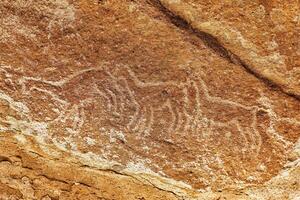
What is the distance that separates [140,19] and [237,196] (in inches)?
26.5

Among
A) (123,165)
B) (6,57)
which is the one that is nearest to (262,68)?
(123,165)

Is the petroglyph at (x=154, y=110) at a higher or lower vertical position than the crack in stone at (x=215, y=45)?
lower

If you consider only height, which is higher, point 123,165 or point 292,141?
point 292,141

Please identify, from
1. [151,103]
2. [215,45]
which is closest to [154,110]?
[151,103]

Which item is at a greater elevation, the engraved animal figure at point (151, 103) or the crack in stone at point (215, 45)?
the crack in stone at point (215, 45)

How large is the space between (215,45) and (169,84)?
18 cm

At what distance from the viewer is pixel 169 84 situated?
1611 millimetres

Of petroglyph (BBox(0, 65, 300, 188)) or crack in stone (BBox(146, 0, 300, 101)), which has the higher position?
crack in stone (BBox(146, 0, 300, 101))

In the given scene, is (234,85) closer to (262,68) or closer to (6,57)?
(262,68)

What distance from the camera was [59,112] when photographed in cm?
170

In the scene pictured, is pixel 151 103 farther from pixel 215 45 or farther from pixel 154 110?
pixel 215 45

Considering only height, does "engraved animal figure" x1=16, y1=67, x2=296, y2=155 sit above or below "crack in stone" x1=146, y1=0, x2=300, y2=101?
below

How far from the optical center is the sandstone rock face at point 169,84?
1.58m

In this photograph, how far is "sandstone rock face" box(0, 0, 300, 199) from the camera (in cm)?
158
